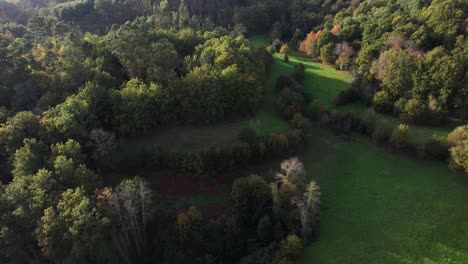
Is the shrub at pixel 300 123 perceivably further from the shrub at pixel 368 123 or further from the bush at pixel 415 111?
the bush at pixel 415 111

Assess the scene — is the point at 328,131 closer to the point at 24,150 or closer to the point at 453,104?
the point at 453,104

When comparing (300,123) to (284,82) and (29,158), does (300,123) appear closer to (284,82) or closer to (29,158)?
(284,82)

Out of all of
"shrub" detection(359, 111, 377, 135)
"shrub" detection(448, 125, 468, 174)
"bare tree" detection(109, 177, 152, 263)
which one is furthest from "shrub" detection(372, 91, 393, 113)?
"bare tree" detection(109, 177, 152, 263)

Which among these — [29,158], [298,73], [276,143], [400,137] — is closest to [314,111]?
[298,73]

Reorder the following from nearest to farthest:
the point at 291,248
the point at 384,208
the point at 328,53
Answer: the point at 291,248
the point at 384,208
the point at 328,53

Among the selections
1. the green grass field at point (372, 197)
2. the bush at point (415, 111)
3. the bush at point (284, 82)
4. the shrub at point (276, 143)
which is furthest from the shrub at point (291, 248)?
the bush at point (284, 82)

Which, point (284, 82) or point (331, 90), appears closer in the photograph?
point (284, 82)

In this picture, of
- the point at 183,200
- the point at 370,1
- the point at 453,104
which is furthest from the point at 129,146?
the point at 370,1
